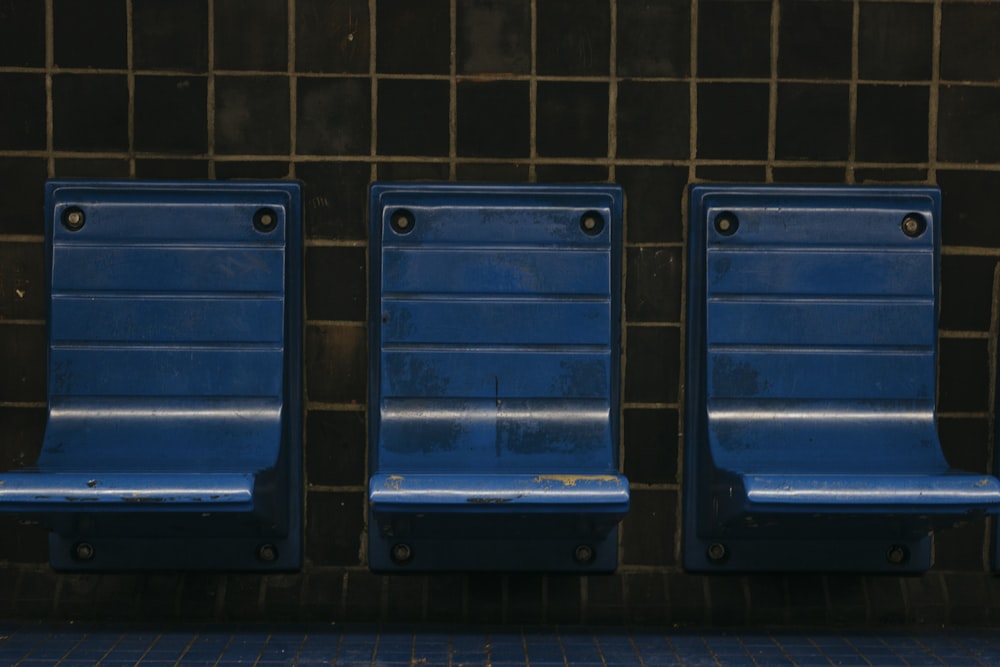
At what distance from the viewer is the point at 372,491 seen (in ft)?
8.09

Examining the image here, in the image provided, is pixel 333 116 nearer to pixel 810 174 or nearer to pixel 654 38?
pixel 654 38

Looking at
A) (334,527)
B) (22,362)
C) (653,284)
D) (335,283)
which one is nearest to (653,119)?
(653,284)

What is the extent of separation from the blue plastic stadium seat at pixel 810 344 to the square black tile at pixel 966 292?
69mm

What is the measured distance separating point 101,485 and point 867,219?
6.68ft

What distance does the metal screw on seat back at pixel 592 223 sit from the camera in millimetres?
2922

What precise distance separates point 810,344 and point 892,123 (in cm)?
65

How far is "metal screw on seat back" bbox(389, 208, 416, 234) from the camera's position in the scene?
2.91 meters

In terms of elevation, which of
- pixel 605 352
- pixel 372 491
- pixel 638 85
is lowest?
pixel 372 491

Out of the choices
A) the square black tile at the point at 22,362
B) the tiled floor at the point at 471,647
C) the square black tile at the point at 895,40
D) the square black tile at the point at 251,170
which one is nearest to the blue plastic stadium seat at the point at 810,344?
the tiled floor at the point at 471,647

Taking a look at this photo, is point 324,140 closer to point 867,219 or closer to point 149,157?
point 149,157

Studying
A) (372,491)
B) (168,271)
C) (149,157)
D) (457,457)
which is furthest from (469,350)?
(149,157)

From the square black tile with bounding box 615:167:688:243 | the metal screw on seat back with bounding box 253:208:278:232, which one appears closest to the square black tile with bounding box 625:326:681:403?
the square black tile with bounding box 615:167:688:243

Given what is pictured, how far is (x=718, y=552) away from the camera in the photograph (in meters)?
2.96

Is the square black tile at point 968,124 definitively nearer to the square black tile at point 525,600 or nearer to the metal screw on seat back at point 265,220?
the square black tile at point 525,600
